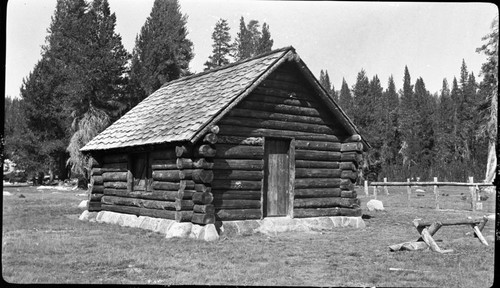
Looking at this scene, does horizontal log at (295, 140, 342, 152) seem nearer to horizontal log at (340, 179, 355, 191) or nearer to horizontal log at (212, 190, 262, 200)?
horizontal log at (340, 179, 355, 191)

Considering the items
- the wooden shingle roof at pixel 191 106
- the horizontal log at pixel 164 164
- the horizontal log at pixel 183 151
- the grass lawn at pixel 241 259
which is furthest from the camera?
the horizontal log at pixel 164 164

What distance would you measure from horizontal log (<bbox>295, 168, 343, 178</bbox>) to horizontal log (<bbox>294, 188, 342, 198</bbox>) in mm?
439

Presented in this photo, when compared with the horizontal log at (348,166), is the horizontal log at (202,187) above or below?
below

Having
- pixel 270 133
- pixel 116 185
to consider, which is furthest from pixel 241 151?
pixel 116 185

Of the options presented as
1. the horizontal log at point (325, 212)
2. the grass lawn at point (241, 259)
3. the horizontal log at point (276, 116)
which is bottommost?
the grass lawn at point (241, 259)

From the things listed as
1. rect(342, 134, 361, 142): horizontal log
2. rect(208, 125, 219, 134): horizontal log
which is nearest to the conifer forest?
rect(342, 134, 361, 142): horizontal log

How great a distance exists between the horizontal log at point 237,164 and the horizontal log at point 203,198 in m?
0.91

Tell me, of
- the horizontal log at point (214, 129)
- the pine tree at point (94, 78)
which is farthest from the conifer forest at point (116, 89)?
the horizontal log at point (214, 129)

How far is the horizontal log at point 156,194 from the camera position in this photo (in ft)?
43.0

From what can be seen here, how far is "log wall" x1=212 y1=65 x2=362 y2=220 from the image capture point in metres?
13.8

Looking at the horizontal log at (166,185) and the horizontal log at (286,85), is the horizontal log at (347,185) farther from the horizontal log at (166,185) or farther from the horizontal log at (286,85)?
the horizontal log at (166,185)

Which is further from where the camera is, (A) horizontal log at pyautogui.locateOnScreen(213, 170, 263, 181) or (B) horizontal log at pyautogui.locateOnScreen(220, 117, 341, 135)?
(B) horizontal log at pyautogui.locateOnScreen(220, 117, 341, 135)

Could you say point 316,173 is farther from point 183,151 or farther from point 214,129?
point 183,151

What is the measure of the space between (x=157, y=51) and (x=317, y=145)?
38.4m
